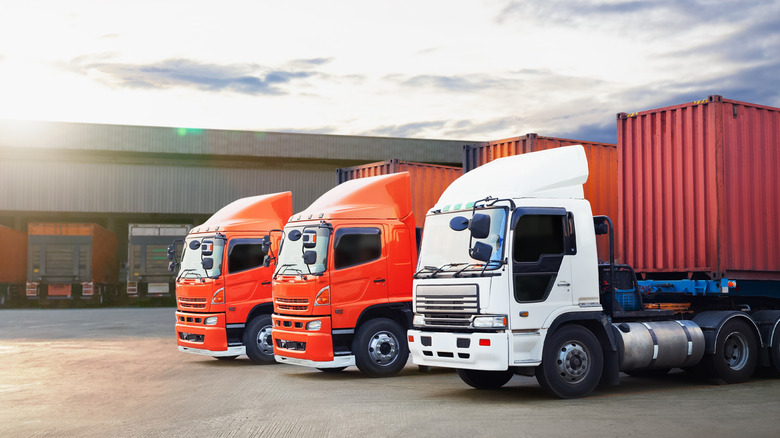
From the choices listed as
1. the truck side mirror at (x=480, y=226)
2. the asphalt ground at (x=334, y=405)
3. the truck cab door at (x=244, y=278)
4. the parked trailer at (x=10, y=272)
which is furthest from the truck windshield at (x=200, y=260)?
the parked trailer at (x=10, y=272)

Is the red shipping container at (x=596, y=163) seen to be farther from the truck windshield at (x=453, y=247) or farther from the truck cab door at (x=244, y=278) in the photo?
the truck cab door at (x=244, y=278)

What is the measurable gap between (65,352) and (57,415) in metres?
8.25

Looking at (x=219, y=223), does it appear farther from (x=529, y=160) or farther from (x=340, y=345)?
(x=529, y=160)

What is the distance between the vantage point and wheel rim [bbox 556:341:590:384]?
31.3 ft

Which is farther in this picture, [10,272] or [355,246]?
Result: [10,272]

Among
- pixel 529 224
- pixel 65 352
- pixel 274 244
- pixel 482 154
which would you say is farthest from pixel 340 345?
pixel 65 352

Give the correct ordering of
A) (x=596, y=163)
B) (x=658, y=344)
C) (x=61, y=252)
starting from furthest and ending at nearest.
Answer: (x=61, y=252), (x=596, y=163), (x=658, y=344)

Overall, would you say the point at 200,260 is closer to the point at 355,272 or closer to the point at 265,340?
the point at 265,340

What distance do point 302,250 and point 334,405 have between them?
3.60 metres

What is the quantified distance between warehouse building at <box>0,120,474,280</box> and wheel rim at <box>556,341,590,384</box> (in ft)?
128

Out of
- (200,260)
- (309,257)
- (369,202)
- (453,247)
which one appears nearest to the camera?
(453,247)

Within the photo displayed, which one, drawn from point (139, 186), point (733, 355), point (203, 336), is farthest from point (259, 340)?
point (139, 186)

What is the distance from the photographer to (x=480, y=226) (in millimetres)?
8938

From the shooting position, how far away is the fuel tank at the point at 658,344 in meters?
10.1
